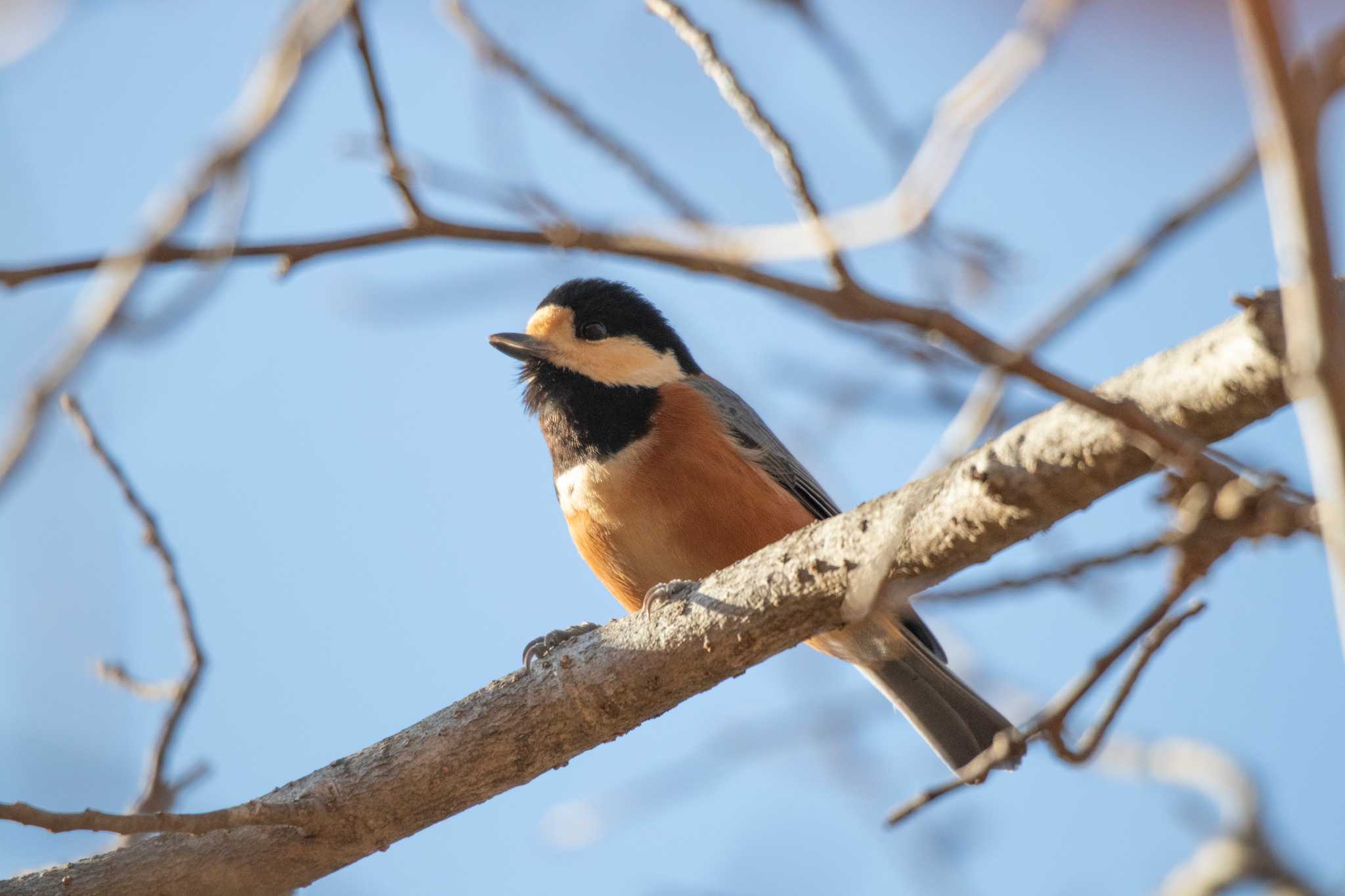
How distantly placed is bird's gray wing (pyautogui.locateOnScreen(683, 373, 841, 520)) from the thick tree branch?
1.89 metres

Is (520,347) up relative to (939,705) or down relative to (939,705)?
up

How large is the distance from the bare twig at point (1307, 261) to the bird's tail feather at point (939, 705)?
4.53 m

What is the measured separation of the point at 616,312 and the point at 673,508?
156 cm

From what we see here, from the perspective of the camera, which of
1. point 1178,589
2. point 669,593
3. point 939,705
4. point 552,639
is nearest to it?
point 1178,589

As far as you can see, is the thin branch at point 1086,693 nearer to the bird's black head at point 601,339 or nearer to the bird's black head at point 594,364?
the bird's black head at point 594,364

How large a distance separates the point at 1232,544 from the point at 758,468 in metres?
3.83

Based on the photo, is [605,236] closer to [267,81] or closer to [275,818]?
[267,81]

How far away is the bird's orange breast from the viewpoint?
18.7 ft

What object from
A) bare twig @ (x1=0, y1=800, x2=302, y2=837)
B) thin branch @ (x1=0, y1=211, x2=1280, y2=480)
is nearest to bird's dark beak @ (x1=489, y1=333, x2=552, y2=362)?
bare twig @ (x1=0, y1=800, x2=302, y2=837)

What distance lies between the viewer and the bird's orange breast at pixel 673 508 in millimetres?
5711

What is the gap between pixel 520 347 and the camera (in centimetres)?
646

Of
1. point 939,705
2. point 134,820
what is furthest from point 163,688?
point 939,705

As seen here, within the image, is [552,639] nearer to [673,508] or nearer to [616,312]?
[673,508]

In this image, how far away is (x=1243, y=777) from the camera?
6.46 metres
